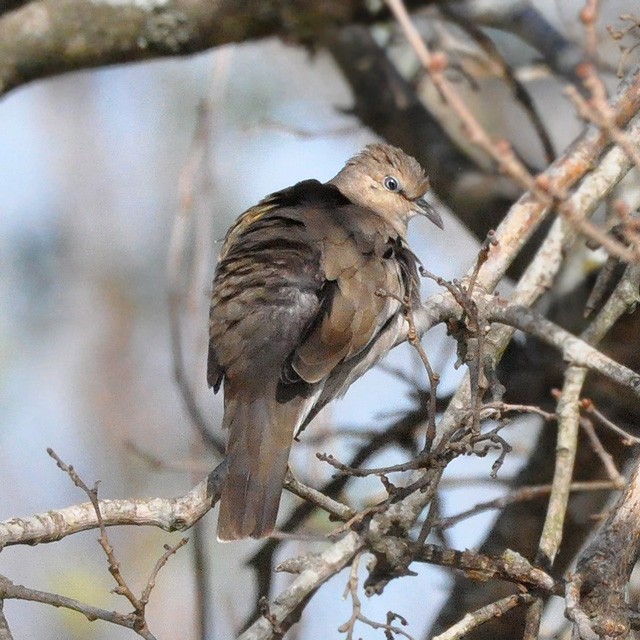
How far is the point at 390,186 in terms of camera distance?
571 centimetres

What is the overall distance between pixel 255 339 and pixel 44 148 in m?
6.57

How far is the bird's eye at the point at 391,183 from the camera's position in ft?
18.6

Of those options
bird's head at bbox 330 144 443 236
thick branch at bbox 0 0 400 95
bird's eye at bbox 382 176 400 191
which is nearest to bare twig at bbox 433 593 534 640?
bird's head at bbox 330 144 443 236

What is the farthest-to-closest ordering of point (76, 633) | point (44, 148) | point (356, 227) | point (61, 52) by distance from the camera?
1. point (44, 148)
2. point (76, 633)
3. point (61, 52)
4. point (356, 227)

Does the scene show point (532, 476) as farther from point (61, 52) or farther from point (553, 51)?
point (61, 52)

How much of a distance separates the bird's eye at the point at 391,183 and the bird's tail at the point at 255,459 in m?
1.77

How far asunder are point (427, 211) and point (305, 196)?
0.84m

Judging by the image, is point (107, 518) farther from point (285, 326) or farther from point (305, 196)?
point (305, 196)

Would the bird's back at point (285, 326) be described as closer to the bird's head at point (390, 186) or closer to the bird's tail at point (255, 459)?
the bird's tail at point (255, 459)

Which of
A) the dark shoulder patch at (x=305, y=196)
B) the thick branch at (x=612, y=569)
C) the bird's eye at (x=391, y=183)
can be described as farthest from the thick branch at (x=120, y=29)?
the thick branch at (x=612, y=569)

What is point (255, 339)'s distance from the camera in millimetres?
4332

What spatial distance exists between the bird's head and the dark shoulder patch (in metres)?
0.45

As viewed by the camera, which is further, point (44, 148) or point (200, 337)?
point (44, 148)

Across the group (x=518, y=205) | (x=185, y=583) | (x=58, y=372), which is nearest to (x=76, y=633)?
(x=185, y=583)
